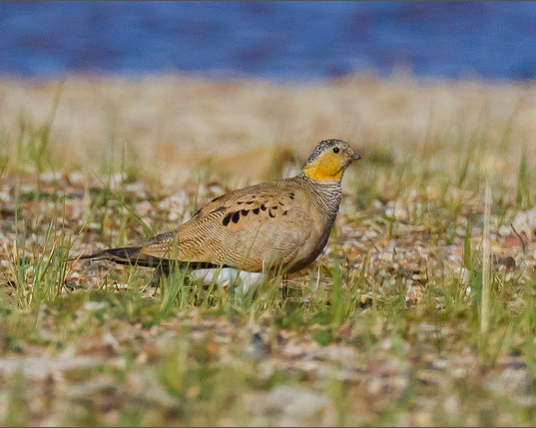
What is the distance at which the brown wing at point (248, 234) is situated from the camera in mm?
5328

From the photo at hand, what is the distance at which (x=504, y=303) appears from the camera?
193 inches

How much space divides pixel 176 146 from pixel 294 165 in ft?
12.6

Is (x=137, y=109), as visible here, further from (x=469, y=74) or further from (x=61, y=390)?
(x=61, y=390)

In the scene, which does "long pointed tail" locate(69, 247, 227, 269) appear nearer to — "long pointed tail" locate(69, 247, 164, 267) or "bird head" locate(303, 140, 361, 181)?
"long pointed tail" locate(69, 247, 164, 267)

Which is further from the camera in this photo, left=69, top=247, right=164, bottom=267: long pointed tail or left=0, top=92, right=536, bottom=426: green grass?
left=69, top=247, right=164, bottom=267: long pointed tail

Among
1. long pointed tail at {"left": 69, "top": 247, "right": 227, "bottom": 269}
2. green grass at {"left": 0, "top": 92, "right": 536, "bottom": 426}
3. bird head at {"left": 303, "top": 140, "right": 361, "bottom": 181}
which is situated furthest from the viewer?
bird head at {"left": 303, "top": 140, "right": 361, "bottom": 181}

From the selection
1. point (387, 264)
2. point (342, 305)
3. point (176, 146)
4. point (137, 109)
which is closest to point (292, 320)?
point (342, 305)

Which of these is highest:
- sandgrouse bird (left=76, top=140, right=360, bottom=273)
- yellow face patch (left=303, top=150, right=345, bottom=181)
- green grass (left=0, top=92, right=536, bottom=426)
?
yellow face patch (left=303, top=150, right=345, bottom=181)

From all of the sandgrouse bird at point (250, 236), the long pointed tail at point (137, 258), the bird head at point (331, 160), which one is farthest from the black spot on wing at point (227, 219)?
the bird head at point (331, 160)

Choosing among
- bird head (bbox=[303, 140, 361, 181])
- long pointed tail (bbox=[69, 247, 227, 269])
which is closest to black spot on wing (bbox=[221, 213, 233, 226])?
long pointed tail (bbox=[69, 247, 227, 269])

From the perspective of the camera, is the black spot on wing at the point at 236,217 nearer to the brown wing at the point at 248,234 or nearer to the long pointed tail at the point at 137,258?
the brown wing at the point at 248,234

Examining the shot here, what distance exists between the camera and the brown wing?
5.33 metres

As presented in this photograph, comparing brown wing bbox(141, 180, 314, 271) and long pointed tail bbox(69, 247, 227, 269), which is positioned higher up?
brown wing bbox(141, 180, 314, 271)

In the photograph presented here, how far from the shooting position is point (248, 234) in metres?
5.36
